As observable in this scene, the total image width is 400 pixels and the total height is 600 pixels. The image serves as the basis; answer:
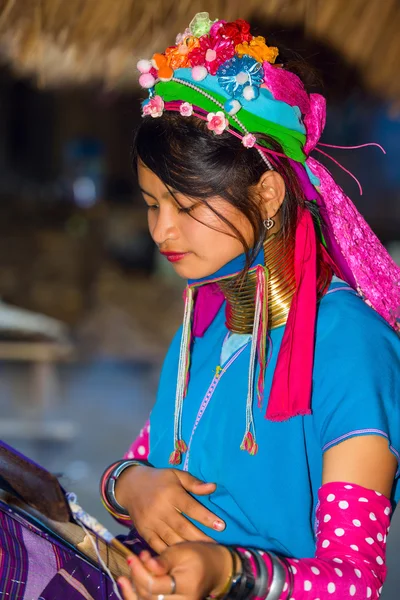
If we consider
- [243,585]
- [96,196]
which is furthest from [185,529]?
[96,196]

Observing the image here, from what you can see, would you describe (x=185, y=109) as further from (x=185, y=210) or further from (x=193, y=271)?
(x=193, y=271)

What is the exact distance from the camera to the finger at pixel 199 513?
119 centimetres

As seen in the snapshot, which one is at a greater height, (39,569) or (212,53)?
(212,53)

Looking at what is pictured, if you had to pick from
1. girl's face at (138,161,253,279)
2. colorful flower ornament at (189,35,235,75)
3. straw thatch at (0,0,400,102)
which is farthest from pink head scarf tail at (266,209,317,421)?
straw thatch at (0,0,400,102)

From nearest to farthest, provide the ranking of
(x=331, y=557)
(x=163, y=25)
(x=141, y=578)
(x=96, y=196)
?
Result: (x=141, y=578), (x=331, y=557), (x=163, y=25), (x=96, y=196)

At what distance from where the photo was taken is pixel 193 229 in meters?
1.28

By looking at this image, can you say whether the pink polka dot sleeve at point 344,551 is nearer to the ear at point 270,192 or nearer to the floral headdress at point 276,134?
the floral headdress at point 276,134

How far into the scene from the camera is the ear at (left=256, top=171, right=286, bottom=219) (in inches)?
51.5

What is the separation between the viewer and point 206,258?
131cm

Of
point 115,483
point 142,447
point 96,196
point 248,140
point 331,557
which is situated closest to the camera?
point 331,557

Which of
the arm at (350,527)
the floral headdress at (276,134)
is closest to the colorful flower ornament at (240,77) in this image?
the floral headdress at (276,134)

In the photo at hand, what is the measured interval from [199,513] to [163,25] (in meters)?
1.80

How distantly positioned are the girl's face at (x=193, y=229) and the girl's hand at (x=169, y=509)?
1.14 ft

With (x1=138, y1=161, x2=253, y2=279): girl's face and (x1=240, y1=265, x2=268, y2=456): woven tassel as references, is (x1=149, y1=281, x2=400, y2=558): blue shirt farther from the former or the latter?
(x1=138, y1=161, x2=253, y2=279): girl's face
